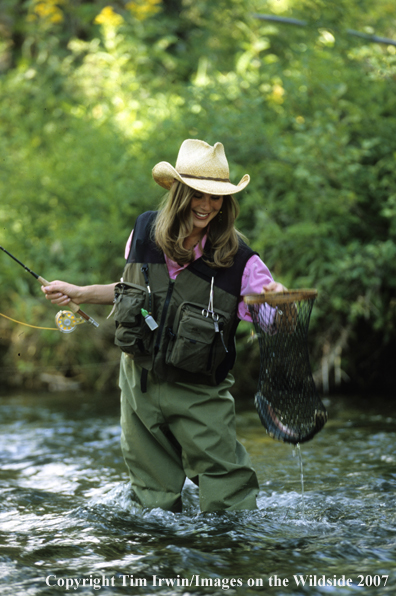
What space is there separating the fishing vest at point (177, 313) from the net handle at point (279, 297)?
0.83 ft

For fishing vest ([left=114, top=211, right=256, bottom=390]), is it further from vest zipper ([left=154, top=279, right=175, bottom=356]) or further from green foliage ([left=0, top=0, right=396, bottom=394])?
green foliage ([left=0, top=0, right=396, bottom=394])

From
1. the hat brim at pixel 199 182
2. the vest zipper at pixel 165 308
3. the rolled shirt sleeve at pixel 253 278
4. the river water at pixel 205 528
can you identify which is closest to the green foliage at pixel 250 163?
the river water at pixel 205 528

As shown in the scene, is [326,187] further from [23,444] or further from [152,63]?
[152,63]

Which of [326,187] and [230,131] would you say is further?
[230,131]

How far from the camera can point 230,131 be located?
6945 mm

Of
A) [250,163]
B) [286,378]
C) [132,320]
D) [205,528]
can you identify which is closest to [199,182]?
[132,320]

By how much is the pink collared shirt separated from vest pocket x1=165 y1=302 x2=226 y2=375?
143 mm

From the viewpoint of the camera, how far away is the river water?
2562mm

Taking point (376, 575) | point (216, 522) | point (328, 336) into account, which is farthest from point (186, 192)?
point (328, 336)

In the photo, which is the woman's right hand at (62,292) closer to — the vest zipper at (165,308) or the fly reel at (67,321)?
the fly reel at (67,321)

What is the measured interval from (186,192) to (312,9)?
4.17 meters

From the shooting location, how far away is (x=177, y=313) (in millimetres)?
3092

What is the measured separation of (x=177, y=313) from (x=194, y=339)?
0.15 meters

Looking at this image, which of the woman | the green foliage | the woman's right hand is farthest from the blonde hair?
A: the green foliage
